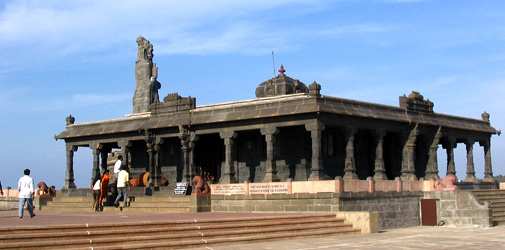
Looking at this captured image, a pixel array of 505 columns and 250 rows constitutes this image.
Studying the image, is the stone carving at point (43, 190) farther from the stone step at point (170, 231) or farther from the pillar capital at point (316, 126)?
the stone step at point (170, 231)

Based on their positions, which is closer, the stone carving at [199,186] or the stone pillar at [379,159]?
the stone carving at [199,186]

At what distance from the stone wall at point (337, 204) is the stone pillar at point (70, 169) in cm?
1405

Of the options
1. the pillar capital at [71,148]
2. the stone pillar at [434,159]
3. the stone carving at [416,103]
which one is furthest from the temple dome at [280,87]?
the pillar capital at [71,148]

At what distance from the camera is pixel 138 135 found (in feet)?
118

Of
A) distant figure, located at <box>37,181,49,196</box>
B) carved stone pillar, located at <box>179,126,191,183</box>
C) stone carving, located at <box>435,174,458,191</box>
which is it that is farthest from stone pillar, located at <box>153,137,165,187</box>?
stone carving, located at <box>435,174,458,191</box>

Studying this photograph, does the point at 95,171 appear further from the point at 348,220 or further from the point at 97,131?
the point at 348,220

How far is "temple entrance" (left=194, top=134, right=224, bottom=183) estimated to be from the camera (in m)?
35.3

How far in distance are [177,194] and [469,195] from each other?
39.8 ft

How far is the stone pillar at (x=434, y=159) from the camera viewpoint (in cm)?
3525

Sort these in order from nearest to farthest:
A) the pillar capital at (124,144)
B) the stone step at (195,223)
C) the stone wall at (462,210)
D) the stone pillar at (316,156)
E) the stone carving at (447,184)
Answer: the stone step at (195,223) → the stone wall at (462,210) → the stone carving at (447,184) → the stone pillar at (316,156) → the pillar capital at (124,144)

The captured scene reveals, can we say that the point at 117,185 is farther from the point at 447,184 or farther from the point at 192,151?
the point at 447,184

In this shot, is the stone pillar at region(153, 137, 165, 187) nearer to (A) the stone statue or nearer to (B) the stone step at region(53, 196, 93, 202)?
(B) the stone step at region(53, 196, 93, 202)

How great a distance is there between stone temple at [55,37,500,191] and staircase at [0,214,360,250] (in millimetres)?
8551

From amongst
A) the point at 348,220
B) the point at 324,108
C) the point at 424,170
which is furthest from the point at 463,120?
the point at 348,220
